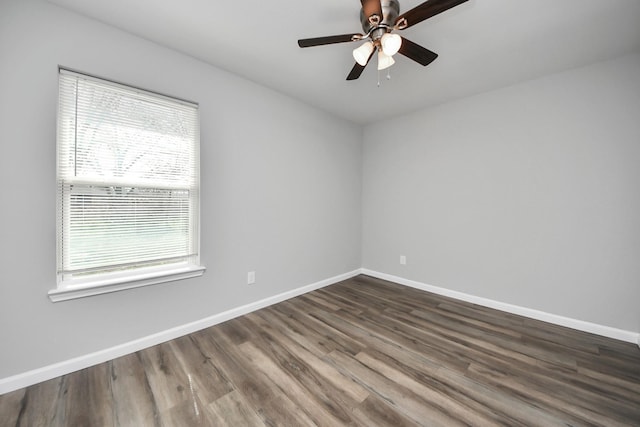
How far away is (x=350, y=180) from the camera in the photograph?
12.7 feet

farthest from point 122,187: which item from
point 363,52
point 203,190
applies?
point 363,52

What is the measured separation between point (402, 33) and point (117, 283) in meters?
2.97

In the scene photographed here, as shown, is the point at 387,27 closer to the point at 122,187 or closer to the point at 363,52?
the point at 363,52

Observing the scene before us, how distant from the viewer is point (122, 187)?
6.09ft

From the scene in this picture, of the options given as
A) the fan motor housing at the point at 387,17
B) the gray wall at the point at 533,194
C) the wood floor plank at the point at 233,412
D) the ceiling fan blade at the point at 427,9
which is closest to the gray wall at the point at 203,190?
the wood floor plank at the point at 233,412

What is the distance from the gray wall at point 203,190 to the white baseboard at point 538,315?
1280mm

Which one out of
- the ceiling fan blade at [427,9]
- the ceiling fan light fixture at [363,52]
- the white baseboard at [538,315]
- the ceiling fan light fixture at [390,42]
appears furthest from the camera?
the white baseboard at [538,315]

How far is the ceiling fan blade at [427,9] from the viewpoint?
1.29m

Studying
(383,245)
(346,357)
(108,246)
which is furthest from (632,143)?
(108,246)

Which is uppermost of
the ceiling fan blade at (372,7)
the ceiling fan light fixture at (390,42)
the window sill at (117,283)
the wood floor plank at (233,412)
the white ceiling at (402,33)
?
the white ceiling at (402,33)

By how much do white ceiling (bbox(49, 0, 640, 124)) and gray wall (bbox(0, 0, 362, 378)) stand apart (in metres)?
0.23

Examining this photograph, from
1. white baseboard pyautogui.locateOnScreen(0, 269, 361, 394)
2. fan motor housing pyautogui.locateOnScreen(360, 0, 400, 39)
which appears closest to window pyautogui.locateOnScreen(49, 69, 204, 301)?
white baseboard pyautogui.locateOnScreen(0, 269, 361, 394)

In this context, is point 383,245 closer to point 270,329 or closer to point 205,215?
point 270,329

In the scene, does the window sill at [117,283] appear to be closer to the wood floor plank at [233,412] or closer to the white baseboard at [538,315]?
the wood floor plank at [233,412]
